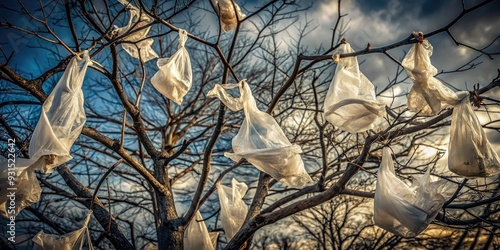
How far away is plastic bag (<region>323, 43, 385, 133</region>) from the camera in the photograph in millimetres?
2271

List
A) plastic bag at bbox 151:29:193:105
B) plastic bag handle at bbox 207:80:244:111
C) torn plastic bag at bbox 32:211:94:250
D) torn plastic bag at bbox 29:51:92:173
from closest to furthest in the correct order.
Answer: torn plastic bag at bbox 29:51:92:173
plastic bag at bbox 151:29:193:105
plastic bag handle at bbox 207:80:244:111
torn plastic bag at bbox 32:211:94:250

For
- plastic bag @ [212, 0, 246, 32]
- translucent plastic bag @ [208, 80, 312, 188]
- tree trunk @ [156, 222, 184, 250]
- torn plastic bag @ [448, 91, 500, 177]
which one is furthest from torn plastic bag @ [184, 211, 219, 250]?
torn plastic bag @ [448, 91, 500, 177]

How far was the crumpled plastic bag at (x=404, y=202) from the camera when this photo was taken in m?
2.21

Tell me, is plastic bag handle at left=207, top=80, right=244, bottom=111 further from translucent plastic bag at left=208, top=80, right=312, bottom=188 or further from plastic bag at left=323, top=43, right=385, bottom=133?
plastic bag at left=323, top=43, right=385, bottom=133

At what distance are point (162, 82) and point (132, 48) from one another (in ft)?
3.21

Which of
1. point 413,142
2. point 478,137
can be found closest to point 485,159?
point 478,137

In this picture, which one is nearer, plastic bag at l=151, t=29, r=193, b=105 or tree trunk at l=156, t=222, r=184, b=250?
plastic bag at l=151, t=29, r=193, b=105

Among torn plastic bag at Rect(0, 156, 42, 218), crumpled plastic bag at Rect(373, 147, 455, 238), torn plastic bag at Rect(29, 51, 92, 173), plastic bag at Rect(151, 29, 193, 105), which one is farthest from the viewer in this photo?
plastic bag at Rect(151, 29, 193, 105)

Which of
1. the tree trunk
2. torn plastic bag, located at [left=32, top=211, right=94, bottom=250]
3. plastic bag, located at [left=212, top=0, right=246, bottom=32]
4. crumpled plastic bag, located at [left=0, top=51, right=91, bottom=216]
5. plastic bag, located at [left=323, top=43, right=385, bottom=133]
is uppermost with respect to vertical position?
plastic bag, located at [left=212, top=0, right=246, bottom=32]

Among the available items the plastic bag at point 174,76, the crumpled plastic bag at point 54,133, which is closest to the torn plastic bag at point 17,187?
the crumpled plastic bag at point 54,133

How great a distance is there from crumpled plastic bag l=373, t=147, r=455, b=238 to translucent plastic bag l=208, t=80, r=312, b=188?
1.85 ft

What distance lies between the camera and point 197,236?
11.2 ft

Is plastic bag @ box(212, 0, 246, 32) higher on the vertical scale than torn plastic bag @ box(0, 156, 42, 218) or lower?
higher

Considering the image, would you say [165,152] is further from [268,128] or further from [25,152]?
[268,128]
